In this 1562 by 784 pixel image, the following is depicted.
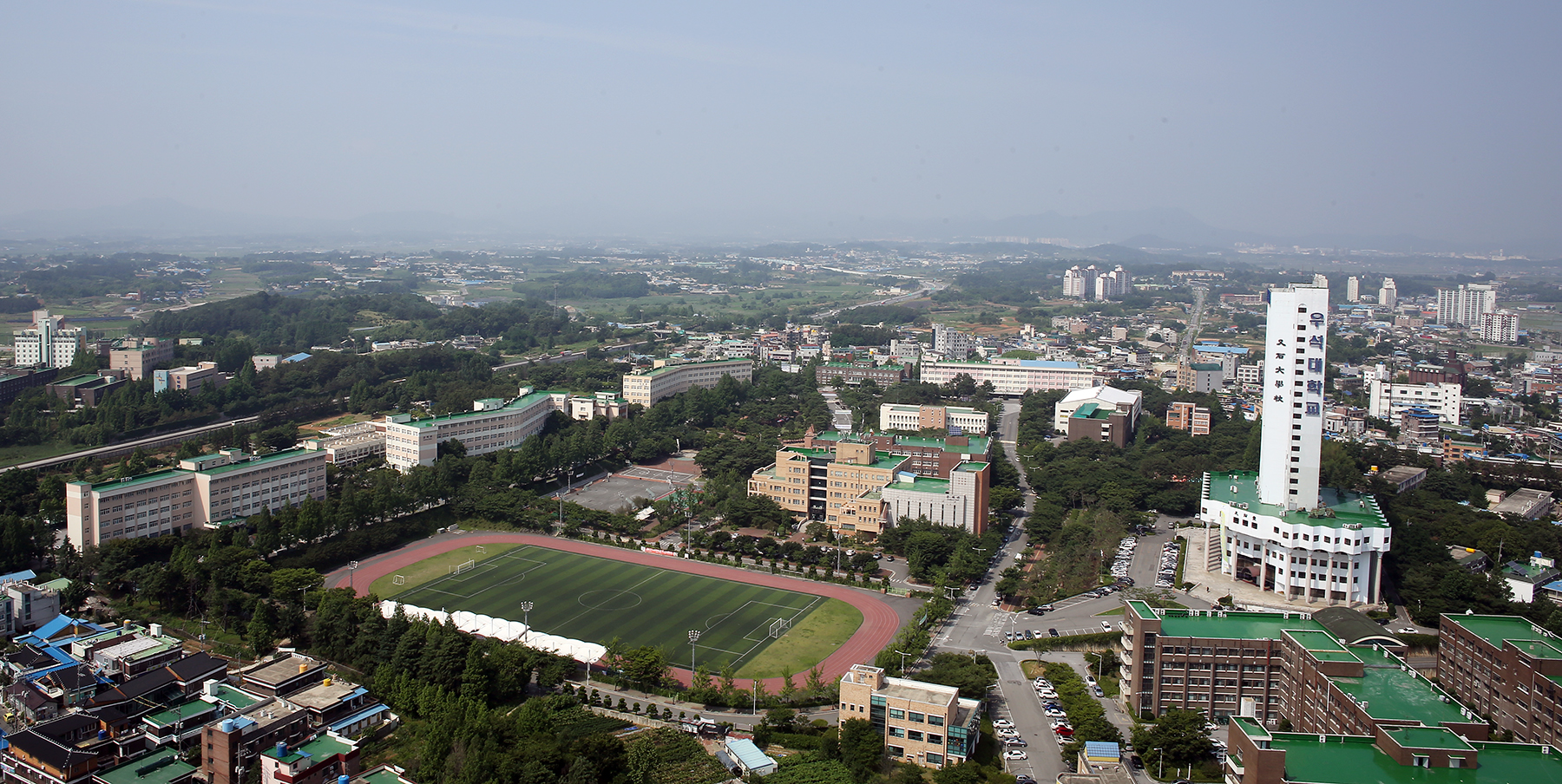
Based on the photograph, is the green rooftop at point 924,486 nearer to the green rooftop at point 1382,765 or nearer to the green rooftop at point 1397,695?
the green rooftop at point 1397,695

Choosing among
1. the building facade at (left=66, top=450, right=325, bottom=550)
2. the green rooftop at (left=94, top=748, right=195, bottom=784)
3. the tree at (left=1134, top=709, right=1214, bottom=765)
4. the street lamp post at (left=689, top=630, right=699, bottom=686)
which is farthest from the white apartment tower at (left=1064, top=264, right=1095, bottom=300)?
the green rooftop at (left=94, top=748, right=195, bottom=784)

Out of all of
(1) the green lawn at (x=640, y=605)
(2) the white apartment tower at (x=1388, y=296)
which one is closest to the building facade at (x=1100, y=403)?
(1) the green lawn at (x=640, y=605)

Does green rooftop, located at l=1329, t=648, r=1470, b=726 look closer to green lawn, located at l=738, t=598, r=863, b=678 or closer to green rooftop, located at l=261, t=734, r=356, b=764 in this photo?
green lawn, located at l=738, t=598, r=863, b=678

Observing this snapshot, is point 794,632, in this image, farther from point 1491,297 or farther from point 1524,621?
point 1491,297

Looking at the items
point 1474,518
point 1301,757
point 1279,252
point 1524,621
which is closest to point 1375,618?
point 1524,621

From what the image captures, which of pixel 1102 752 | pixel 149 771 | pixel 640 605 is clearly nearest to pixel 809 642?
pixel 640 605
